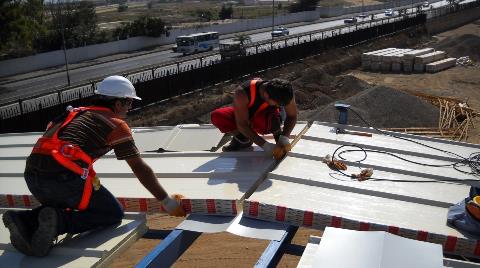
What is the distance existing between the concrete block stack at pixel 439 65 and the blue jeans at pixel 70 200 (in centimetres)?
2940

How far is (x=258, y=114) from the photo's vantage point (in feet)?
20.1

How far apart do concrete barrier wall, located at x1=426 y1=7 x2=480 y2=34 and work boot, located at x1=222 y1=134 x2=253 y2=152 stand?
167 ft

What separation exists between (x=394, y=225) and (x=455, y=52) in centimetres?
3627

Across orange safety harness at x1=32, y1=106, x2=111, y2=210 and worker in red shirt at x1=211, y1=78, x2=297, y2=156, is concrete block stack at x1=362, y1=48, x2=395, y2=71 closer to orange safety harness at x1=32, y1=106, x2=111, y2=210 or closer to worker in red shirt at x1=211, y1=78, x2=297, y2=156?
worker in red shirt at x1=211, y1=78, x2=297, y2=156

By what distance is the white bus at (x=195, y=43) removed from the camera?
41.4m

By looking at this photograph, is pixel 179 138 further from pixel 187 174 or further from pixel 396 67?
pixel 396 67

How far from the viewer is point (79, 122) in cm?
409

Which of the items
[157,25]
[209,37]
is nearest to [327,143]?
[209,37]

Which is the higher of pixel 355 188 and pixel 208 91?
pixel 355 188

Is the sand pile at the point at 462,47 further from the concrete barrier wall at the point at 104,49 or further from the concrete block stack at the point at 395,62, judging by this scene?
the concrete barrier wall at the point at 104,49

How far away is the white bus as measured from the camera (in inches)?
1630

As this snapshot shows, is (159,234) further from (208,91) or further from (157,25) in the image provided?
(157,25)

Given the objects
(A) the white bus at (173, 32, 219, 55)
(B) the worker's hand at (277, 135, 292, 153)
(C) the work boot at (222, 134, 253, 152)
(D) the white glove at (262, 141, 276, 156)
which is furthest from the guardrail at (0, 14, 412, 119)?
(B) the worker's hand at (277, 135, 292, 153)

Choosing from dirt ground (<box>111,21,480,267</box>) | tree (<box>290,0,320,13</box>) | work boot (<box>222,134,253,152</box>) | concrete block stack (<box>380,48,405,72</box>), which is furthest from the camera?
tree (<box>290,0,320,13</box>)
